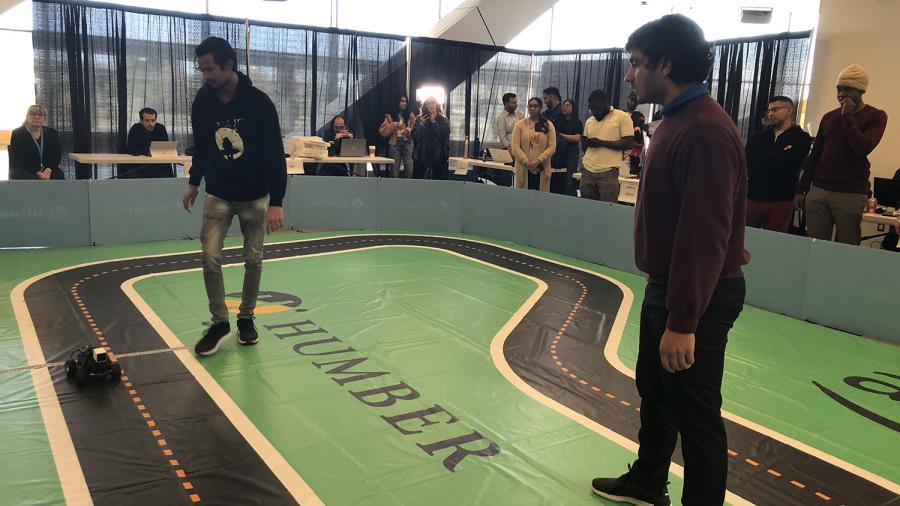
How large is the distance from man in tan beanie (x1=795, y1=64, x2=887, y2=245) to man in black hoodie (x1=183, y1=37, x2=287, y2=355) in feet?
14.7

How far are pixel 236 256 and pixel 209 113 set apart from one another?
3.21m

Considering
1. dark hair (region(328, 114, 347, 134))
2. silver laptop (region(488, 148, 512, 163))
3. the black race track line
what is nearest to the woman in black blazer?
the black race track line


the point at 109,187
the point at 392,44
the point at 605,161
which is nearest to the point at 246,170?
the point at 109,187

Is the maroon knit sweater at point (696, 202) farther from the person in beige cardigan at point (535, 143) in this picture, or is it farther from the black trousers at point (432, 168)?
the black trousers at point (432, 168)

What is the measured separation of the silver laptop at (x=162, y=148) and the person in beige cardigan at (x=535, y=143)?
4.83 metres

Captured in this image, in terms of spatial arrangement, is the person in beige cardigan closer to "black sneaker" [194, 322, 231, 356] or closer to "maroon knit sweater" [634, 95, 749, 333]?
"black sneaker" [194, 322, 231, 356]

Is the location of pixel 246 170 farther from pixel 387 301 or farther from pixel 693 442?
pixel 693 442

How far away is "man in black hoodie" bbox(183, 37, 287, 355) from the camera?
4230 millimetres

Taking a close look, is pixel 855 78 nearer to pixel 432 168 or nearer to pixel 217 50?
pixel 217 50

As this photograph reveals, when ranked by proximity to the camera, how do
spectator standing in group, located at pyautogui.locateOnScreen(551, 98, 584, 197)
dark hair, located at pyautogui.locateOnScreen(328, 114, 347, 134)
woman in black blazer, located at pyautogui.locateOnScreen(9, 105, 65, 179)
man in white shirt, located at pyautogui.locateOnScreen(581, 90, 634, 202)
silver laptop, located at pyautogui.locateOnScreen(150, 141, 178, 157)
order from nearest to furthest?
man in white shirt, located at pyautogui.locateOnScreen(581, 90, 634, 202) → woman in black blazer, located at pyautogui.locateOnScreen(9, 105, 65, 179) → silver laptop, located at pyautogui.locateOnScreen(150, 141, 178, 157) → spectator standing in group, located at pyautogui.locateOnScreen(551, 98, 584, 197) → dark hair, located at pyautogui.locateOnScreen(328, 114, 347, 134)

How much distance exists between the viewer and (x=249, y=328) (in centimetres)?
459

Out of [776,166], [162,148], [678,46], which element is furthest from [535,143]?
[678,46]

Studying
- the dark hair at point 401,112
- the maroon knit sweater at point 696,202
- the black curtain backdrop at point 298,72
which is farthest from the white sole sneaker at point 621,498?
the dark hair at point 401,112

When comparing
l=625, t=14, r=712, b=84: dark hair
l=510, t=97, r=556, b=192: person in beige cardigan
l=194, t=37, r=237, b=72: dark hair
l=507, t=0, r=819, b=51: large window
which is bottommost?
l=510, t=97, r=556, b=192: person in beige cardigan
